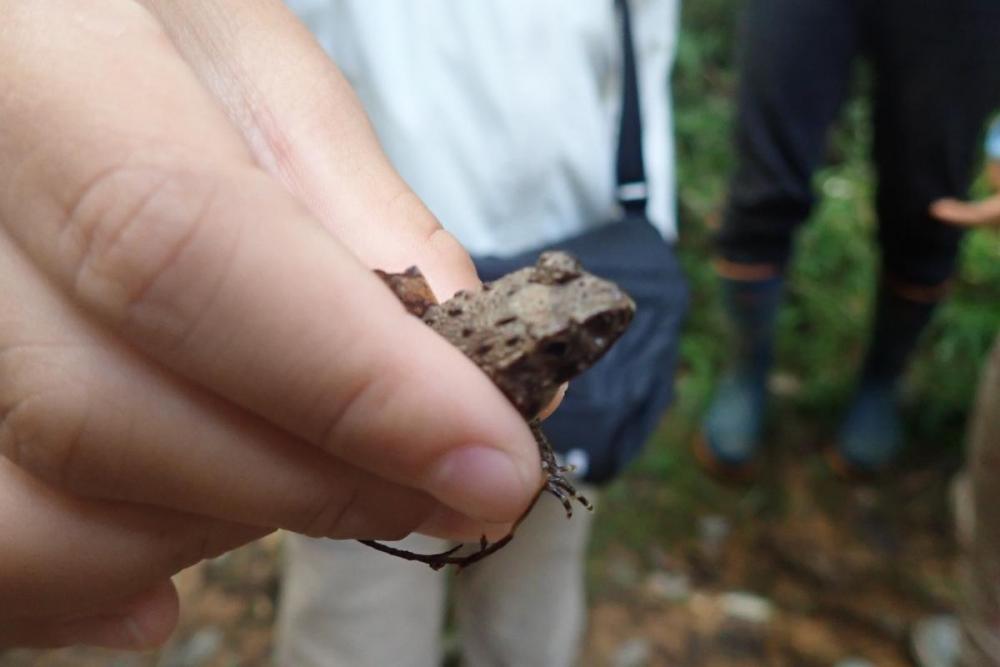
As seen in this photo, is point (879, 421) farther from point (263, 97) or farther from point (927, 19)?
point (263, 97)

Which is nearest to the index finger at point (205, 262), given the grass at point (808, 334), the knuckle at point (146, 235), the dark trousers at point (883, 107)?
the knuckle at point (146, 235)

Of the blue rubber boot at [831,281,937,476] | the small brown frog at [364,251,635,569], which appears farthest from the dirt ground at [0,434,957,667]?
the small brown frog at [364,251,635,569]

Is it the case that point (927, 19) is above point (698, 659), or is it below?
above

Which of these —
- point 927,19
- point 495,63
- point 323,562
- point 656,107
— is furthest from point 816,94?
point 323,562

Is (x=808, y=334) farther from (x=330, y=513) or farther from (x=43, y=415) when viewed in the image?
(x=43, y=415)

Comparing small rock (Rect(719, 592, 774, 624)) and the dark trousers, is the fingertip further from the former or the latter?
the dark trousers
